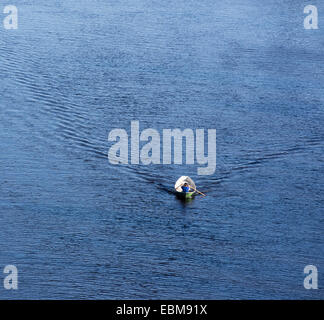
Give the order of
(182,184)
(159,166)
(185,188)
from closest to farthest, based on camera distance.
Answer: (185,188)
(182,184)
(159,166)

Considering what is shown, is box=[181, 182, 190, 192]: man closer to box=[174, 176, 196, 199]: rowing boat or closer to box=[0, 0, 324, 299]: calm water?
box=[174, 176, 196, 199]: rowing boat

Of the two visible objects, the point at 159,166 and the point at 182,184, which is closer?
the point at 182,184

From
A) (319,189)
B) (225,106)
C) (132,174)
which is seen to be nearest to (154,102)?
(225,106)

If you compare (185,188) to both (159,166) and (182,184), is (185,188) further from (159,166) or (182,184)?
(159,166)

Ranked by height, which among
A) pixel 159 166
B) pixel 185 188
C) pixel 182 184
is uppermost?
pixel 159 166

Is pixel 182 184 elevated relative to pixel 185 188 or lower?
elevated

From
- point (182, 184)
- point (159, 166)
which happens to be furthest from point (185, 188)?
point (159, 166)

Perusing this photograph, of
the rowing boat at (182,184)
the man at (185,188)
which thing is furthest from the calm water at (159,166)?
the man at (185,188)
